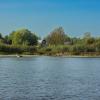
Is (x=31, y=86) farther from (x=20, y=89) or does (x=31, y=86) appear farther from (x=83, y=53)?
(x=83, y=53)

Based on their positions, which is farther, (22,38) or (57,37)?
(57,37)

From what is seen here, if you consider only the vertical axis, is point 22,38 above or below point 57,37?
below

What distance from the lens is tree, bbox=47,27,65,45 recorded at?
193m

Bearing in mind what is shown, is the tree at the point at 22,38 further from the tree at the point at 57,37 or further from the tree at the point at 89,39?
the tree at the point at 89,39

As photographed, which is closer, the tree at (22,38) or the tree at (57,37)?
the tree at (22,38)

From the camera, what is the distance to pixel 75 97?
1204 inches

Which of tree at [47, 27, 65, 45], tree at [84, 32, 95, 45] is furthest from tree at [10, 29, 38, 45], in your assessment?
tree at [84, 32, 95, 45]

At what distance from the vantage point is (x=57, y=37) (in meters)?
194

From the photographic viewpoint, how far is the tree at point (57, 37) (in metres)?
193

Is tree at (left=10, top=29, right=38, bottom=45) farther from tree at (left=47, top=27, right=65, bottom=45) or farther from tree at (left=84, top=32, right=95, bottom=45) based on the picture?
tree at (left=84, top=32, right=95, bottom=45)

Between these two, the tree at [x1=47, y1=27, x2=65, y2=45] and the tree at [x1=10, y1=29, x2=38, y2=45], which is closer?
the tree at [x1=10, y1=29, x2=38, y2=45]

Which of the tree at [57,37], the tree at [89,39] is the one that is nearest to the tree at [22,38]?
the tree at [57,37]

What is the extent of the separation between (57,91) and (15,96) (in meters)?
4.52

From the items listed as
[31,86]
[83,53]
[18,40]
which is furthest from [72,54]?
[31,86]
